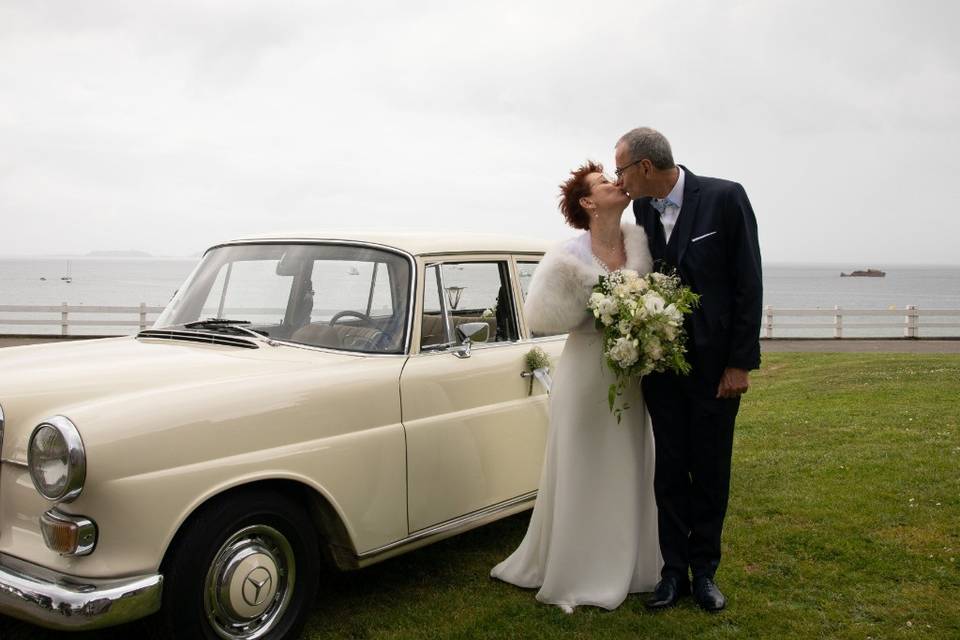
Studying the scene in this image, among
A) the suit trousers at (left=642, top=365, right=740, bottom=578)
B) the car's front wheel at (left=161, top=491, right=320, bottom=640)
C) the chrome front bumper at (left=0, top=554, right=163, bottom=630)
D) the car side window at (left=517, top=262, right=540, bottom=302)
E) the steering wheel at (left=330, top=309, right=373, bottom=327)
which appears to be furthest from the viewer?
the car side window at (left=517, top=262, right=540, bottom=302)

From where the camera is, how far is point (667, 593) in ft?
13.9

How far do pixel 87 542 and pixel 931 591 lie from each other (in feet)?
13.1

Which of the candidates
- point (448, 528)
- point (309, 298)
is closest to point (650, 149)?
point (309, 298)

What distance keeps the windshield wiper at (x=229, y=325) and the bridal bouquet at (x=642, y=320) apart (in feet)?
5.36

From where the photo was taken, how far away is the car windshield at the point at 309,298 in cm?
435

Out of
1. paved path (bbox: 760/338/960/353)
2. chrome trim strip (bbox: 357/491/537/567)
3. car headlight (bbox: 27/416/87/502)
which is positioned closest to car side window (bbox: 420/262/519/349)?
chrome trim strip (bbox: 357/491/537/567)

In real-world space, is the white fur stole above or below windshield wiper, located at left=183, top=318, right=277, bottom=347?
above

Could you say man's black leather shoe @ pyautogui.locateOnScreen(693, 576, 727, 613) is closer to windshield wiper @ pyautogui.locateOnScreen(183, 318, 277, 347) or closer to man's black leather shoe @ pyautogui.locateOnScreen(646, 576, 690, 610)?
man's black leather shoe @ pyautogui.locateOnScreen(646, 576, 690, 610)

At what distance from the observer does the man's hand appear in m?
4.03

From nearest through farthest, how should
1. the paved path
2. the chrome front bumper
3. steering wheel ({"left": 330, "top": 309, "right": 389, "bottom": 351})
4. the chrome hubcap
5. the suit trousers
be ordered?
1. the chrome front bumper
2. the chrome hubcap
3. the suit trousers
4. steering wheel ({"left": 330, "top": 309, "right": 389, "bottom": 351})
5. the paved path

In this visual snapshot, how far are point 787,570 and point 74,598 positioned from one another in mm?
3650

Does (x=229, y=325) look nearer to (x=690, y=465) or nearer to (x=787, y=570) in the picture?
(x=690, y=465)

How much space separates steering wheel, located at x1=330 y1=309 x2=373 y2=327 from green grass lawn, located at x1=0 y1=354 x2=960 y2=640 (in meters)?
1.42

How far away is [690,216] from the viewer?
4121mm
